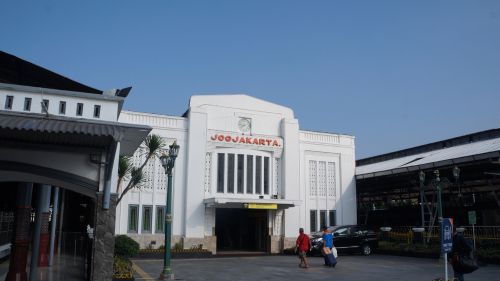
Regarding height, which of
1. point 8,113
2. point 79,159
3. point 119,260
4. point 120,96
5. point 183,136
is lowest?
point 119,260

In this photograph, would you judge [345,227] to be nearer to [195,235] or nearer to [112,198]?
[195,235]

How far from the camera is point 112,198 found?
27.4ft

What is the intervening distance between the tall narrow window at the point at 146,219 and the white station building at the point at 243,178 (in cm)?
5

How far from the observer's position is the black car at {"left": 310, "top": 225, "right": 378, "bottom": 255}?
22.2 metres

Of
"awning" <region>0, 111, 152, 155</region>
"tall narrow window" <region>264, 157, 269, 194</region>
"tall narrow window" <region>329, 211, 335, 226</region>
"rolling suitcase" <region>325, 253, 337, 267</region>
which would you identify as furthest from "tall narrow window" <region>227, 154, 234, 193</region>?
"awning" <region>0, 111, 152, 155</region>

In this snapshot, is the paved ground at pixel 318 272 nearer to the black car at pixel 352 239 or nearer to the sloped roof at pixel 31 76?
the black car at pixel 352 239

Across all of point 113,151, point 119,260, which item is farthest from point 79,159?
point 119,260

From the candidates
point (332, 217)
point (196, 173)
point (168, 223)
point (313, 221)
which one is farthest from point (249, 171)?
point (168, 223)

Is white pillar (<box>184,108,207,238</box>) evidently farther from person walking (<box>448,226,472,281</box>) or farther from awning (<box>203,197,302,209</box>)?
person walking (<box>448,226,472,281</box>)

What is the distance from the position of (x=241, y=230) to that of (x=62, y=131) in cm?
2316

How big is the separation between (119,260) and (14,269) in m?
3.47

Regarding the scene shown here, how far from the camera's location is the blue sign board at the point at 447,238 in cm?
904

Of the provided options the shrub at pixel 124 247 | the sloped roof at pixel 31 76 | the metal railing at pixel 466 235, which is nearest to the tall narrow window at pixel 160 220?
the shrub at pixel 124 247

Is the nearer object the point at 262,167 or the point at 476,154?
the point at 476,154
